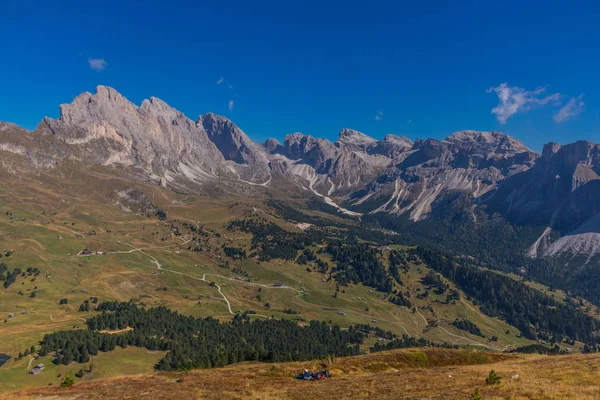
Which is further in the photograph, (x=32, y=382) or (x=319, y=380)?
(x=32, y=382)

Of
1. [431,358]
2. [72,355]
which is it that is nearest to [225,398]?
[431,358]

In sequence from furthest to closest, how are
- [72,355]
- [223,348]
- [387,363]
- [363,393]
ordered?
[223,348]
[72,355]
[387,363]
[363,393]

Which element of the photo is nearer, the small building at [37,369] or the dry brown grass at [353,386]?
the dry brown grass at [353,386]

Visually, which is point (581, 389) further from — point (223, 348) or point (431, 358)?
point (223, 348)

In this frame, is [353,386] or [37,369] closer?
[353,386]

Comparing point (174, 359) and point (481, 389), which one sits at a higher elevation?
point (481, 389)

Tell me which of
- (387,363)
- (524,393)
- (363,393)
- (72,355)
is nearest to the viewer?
(524,393)

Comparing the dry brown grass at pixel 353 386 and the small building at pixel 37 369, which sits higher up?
the dry brown grass at pixel 353 386

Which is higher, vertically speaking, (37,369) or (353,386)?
(353,386)

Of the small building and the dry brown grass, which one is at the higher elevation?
the dry brown grass

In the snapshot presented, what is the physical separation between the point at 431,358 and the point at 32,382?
507 feet

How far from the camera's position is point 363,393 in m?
45.6

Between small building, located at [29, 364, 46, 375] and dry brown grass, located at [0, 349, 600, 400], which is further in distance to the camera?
small building, located at [29, 364, 46, 375]

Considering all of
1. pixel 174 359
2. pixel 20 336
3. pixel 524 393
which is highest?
pixel 524 393
